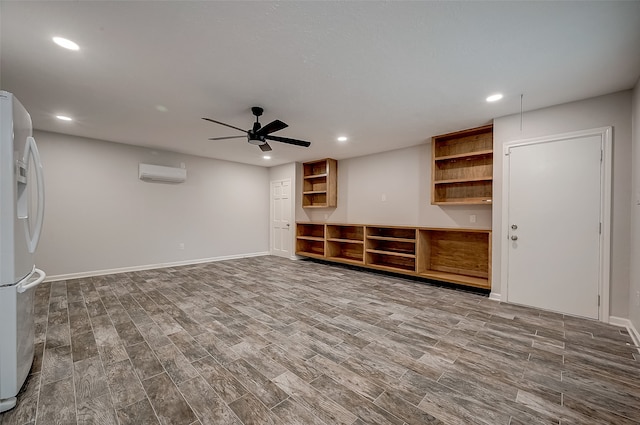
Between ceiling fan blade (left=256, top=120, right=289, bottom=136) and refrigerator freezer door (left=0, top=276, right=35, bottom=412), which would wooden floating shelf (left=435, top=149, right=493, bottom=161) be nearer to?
ceiling fan blade (left=256, top=120, right=289, bottom=136)

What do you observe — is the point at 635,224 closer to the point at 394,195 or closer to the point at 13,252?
the point at 394,195

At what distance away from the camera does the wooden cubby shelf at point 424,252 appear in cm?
414

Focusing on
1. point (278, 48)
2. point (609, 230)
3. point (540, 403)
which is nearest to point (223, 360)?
point (540, 403)

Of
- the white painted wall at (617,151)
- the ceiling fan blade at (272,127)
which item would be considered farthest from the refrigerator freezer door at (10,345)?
the white painted wall at (617,151)

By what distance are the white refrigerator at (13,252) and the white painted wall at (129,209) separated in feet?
11.9

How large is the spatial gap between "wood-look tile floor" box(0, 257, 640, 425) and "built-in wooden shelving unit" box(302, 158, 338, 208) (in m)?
3.16

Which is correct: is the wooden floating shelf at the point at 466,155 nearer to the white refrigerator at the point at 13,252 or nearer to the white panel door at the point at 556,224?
the white panel door at the point at 556,224

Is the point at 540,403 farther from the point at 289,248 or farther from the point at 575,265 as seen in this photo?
the point at 289,248

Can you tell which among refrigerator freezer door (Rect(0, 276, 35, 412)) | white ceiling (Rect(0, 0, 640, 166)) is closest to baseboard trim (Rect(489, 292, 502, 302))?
white ceiling (Rect(0, 0, 640, 166))

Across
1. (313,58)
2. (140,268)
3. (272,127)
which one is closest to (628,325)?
(313,58)

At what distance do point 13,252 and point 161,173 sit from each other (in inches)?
165

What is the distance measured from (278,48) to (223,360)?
102 inches

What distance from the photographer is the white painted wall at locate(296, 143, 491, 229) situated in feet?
15.0

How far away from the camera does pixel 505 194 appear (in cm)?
344
